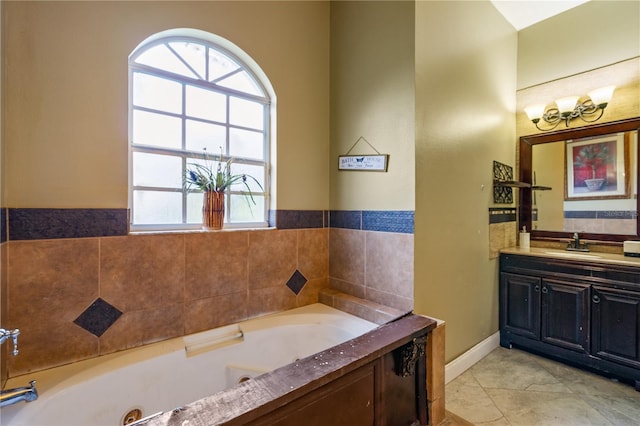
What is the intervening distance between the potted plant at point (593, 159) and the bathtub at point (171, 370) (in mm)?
2327

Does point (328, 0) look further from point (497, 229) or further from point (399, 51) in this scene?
point (497, 229)

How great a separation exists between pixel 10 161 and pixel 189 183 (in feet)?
2.47

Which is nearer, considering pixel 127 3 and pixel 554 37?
pixel 127 3

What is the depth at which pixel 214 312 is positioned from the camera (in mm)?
1770

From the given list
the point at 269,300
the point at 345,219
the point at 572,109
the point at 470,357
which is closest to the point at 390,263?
the point at 345,219

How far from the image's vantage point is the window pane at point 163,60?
5.45ft

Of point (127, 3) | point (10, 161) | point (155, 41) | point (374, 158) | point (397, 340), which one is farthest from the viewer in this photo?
point (374, 158)

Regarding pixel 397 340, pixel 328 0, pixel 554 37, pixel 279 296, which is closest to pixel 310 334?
pixel 279 296

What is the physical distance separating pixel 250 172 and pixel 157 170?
0.59 m

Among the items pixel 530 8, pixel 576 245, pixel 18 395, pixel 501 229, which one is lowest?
pixel 18 395

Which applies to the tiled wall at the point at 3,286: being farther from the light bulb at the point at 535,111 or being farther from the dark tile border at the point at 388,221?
the light bulb at the point at 535,111

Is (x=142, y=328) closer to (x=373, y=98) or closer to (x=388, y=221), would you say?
(x=388, y=221)

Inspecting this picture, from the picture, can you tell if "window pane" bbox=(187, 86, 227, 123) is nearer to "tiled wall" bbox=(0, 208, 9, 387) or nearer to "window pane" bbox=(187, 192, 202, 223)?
"window pane" bbox=(187, 192, 202, 223)

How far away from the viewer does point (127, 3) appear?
1.50 metres
